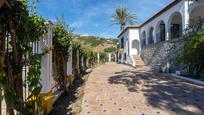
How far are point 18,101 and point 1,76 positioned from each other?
87 cm

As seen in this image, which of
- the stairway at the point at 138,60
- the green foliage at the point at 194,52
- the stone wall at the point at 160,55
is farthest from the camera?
the stairway at the point at 138,60

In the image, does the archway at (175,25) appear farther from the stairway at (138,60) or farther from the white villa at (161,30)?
the stairway at (138,60)

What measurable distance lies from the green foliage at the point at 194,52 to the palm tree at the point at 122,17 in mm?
32773

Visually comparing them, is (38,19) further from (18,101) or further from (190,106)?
(190,106)

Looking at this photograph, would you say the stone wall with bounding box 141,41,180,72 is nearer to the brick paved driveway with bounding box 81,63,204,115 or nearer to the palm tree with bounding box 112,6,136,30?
the brick paved driveway with bounding box 81,63,204,115

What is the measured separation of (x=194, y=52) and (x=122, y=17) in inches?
1365

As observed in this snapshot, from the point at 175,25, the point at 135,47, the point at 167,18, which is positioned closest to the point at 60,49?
the point at 167,18

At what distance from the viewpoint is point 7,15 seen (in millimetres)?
3785

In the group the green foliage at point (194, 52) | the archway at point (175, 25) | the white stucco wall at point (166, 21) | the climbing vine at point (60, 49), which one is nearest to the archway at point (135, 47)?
the white stucco wall at point (166, 21)

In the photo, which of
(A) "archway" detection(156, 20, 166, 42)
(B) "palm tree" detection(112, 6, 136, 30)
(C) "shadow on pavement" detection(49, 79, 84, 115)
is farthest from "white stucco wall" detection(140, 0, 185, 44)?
(B) "palm tree" detection(112, 6, 136, 30)

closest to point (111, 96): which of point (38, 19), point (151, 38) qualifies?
point (38, 19)

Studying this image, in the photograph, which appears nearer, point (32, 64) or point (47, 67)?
point (32, 64)

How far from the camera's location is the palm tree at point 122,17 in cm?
4709

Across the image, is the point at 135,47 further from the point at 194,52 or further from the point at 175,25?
the point at 194,52
